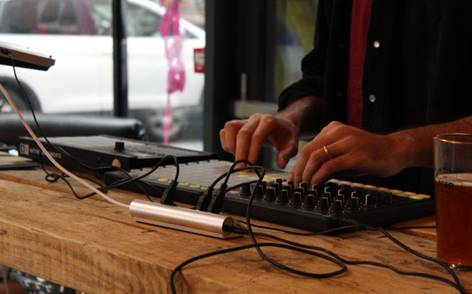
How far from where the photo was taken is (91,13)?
498 centimetres

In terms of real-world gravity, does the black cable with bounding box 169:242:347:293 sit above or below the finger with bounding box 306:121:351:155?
below

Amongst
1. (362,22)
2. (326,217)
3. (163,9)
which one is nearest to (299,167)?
(326,217)

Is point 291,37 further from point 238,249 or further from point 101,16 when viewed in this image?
point 238,249

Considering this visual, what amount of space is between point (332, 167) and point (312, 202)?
0.43 ft

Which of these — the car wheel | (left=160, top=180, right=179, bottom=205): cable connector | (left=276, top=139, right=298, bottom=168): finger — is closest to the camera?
(left=160, top=180, right=179, bottom=205): cable connector

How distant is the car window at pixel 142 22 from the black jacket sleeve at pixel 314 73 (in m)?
2.99

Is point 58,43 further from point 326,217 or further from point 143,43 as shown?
point 326,217

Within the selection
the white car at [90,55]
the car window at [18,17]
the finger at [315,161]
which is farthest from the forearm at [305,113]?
the car window at [18,17]

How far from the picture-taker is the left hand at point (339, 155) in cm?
117

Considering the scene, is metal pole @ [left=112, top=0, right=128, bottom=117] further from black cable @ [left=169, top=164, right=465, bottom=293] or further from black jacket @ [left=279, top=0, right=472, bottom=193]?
black cable @ [left=169, top=164, right=465, bottom=293]

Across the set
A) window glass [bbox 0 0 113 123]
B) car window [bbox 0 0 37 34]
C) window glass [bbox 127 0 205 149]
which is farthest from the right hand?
car window [bbox 0 0 37 34]

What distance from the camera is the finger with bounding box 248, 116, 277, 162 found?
1.37 m

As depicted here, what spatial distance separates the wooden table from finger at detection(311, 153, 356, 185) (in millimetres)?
144

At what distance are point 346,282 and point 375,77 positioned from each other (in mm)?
1053
